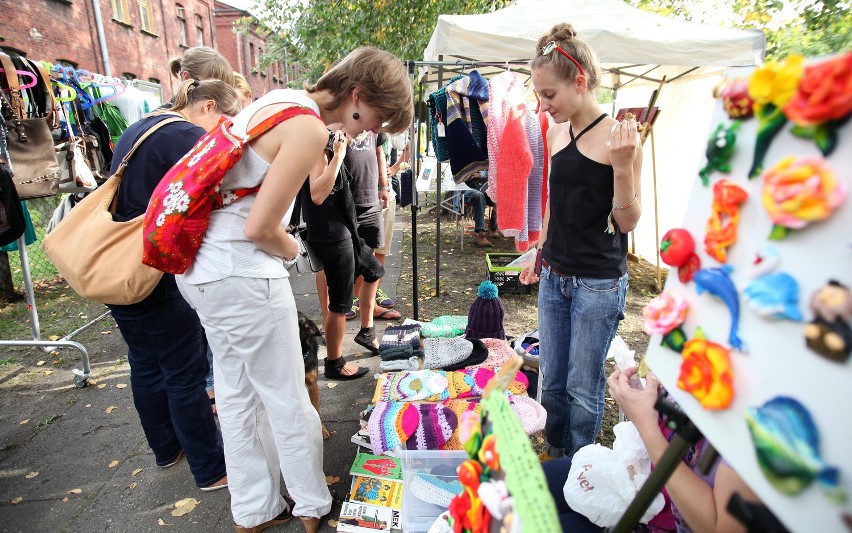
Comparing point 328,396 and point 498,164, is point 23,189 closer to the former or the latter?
point 328,396

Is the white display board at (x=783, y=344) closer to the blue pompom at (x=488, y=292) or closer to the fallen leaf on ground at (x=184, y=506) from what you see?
the fallen leaf on ground at (x=184, y=506)

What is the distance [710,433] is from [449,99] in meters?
2.59

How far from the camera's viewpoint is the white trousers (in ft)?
5.01

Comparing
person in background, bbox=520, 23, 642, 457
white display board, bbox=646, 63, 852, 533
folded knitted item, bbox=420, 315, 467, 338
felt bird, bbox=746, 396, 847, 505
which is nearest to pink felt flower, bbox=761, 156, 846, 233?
white display board, bbox=646, 63, 852, 533

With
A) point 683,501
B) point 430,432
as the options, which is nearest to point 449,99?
point 430,432

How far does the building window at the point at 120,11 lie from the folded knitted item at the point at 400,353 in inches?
591

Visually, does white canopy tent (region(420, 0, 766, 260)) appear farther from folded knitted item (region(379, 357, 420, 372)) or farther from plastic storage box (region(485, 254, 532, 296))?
folded knitted item (region(379, 357, 420, 372))

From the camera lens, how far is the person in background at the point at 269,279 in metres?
1.40

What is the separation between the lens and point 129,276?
1706 mm

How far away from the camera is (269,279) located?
5.09ft

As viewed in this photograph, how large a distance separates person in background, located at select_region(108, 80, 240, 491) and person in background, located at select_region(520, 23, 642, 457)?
1412 millimetres

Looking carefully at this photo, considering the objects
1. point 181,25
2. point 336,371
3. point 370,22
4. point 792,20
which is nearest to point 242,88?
point 336,371

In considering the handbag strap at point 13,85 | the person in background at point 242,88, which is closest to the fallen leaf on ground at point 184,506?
the person in background at point 242,88

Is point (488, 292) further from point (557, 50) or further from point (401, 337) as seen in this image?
point (557, 50)
